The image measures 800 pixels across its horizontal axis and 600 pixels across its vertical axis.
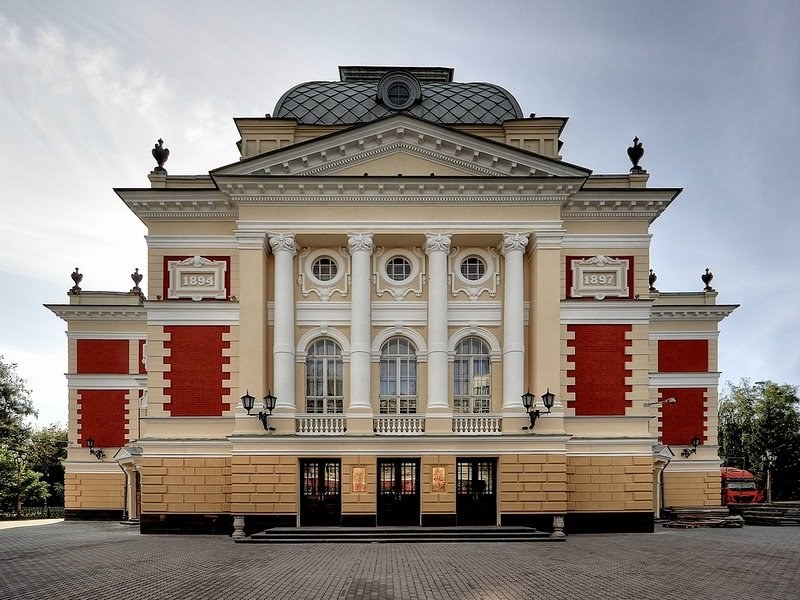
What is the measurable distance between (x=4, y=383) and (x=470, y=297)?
41860 mm

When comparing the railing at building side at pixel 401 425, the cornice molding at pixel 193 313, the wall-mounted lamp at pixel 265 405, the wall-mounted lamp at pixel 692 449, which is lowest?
the wall-mounted lamp at pixel 692 449

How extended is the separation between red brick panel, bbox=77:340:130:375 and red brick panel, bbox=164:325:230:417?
12.2 m

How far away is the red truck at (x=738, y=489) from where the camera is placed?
36.1m

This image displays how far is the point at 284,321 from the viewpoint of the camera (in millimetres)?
21859

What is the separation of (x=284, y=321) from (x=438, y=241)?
602 centimetres

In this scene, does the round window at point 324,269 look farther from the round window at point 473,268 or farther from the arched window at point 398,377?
the round window at point 473,268

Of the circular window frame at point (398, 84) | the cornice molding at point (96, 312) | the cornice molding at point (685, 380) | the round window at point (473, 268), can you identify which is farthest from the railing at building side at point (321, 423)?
the cornice molding at point (685, 380)

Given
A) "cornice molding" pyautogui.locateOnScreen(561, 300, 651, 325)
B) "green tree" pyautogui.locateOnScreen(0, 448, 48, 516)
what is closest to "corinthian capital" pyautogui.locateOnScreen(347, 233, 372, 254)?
"cornice molding" pyautogui.locateOnScreen(561, 300, 651, 325)

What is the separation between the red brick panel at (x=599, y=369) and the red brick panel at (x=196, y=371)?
1228 cm

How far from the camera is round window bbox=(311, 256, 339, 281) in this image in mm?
23141

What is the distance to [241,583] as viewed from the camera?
521 inches

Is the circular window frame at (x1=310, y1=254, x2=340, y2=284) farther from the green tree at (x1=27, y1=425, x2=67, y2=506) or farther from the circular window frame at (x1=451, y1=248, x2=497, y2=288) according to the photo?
the green tree at (x1=27, y1=425, x2=67, y2=506)

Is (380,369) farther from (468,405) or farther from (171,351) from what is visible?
(171,351)

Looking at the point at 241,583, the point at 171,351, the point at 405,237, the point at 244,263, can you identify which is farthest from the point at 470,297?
the point at 241,583
